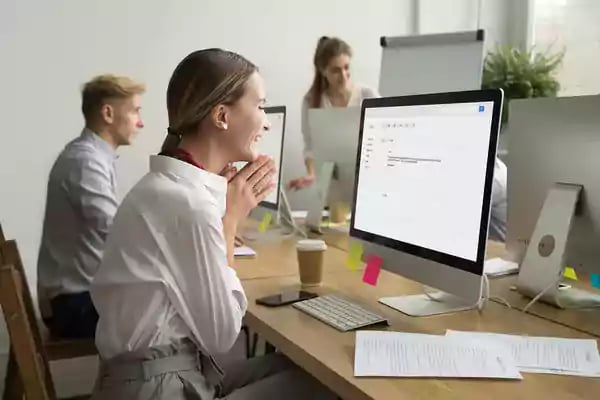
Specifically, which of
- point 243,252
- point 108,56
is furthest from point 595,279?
point 108,56

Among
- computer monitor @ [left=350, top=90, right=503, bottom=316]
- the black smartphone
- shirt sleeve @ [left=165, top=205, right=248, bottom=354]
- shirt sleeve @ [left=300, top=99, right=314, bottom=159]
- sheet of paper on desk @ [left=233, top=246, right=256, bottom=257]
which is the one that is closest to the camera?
shirt sleeve @ [left=165, top=205, right=248, bottom=354]

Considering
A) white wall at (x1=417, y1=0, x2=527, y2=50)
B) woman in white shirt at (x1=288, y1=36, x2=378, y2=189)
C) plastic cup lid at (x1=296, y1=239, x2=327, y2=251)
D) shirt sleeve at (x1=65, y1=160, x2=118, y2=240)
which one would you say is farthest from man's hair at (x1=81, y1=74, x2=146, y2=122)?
white wall at (x1=417, y1=0, x2=527, y2=50)

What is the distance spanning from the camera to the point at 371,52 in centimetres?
403

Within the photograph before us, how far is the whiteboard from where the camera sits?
3.41 metres

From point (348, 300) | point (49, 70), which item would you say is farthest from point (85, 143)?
point (348, 300)

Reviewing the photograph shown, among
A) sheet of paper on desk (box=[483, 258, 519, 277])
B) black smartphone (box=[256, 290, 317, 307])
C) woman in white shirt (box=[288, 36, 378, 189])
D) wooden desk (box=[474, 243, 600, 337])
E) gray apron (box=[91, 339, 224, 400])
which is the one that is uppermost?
woman in white shirt (box=[288, 36, 378, 189])

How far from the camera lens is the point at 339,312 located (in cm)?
168

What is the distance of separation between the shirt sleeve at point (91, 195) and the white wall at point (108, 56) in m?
0.87

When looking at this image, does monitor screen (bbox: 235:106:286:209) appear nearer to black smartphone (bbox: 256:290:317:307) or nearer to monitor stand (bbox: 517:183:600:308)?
black smartphone (bbox: 256:290:317:307)

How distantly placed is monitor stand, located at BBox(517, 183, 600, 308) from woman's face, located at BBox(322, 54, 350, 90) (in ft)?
6.33

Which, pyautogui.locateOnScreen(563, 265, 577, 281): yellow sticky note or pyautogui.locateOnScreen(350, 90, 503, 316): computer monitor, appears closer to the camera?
pyautogui.locateOnScreen(350, 90, 503, 316): computer monitor

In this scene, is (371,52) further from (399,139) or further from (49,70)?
(399,139)

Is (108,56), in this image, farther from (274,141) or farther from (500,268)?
(500,268)

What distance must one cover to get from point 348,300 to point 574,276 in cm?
58
